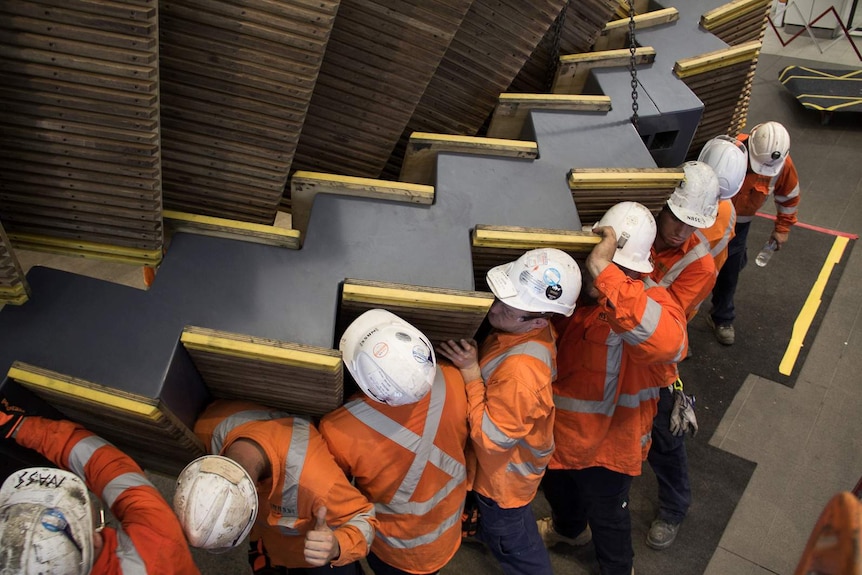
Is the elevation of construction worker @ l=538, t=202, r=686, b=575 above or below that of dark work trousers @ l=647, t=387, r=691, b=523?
above

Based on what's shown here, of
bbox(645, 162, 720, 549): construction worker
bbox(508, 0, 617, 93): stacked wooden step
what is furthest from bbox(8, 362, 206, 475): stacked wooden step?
bbox(508, 0, 617, 93): stacked wooden step

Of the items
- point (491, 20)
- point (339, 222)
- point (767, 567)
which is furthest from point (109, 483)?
point (767, 567)

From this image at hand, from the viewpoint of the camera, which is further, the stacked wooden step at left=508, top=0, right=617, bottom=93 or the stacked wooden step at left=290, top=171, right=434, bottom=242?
the stacked wooden step at left=508, top=0, right=617, bottom=93

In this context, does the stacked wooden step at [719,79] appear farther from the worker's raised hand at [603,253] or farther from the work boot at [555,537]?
the work boot at [555,537]

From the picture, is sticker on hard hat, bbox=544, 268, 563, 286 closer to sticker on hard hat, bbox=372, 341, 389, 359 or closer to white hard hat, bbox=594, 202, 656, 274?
white hard hat, bbox=594, 202, 656, 274

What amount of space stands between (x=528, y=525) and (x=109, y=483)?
7.69ft

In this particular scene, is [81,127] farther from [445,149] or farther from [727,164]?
[727,164]

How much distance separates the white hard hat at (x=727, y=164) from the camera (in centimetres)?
495

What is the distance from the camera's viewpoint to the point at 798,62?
37.1ft

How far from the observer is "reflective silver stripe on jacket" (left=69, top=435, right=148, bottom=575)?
2.48 m

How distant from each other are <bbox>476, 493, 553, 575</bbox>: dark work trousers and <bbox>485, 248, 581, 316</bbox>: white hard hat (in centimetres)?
121

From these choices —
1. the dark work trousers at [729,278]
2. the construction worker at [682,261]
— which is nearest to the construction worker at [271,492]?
the construction worker at [682,261]

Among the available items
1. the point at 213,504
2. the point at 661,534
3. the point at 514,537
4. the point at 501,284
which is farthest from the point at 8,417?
the point at 661,534

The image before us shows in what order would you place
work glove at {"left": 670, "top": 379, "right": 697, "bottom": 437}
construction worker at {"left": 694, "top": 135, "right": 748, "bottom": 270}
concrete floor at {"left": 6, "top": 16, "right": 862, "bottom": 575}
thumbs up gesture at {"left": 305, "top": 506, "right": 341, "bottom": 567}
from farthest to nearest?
1. construction worker at {"left": 694, "top": 135, "right": 748, "bottom": 270}
2. concrete floor at {"left": 6, "top": 16, "right": 862, "bottom": 575}
3. work glove at {"left": 670, "top": 379, "right": 697, "bottom": 437}
4. thumbs up gesture at {"left": 305, "top": 506, "right": 341, "bottom": 567}
